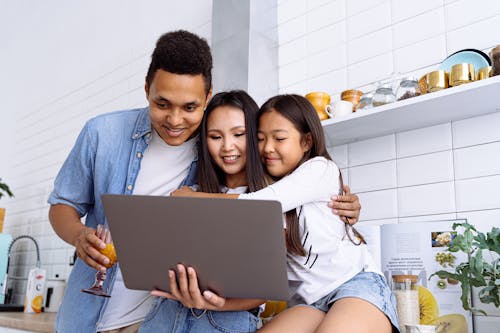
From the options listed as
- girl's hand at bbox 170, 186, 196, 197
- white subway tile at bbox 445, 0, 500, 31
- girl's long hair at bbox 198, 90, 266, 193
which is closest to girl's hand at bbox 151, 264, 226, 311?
girl's hand at bbox 170, 186, 196, 197

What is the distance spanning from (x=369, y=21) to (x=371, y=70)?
24 centimetres

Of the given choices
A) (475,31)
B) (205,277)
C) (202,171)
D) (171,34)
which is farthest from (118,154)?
(475,31)

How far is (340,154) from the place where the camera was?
2240 mm

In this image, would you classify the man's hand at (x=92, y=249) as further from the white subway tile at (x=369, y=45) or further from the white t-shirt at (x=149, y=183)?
the white subway tile at (x=369, y=45)

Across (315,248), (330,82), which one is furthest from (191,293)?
(330,82)

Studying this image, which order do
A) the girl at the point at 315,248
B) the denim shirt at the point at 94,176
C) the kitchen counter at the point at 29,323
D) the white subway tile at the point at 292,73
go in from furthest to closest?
the white subway tile at the point at 292,73
the kitchen counter at the point at 29,323
the denim shirt at the point at 94,176
the girl at the point at 315,248

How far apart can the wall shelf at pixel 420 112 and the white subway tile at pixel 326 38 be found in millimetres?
539

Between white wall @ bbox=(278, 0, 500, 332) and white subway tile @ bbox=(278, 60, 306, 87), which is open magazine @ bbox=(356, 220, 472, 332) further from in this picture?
white subway tile @ bbox=(278, 60, 306, 87)

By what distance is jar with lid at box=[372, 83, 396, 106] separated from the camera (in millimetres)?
1862

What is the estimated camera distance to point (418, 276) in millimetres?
1854

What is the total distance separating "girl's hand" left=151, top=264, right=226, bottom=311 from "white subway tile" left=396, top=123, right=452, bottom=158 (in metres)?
1.12

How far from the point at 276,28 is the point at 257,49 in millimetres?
247

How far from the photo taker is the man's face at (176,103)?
139cm

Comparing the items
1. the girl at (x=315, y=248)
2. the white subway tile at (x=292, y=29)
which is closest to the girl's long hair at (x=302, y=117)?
the girl at (x=315, y=248)
